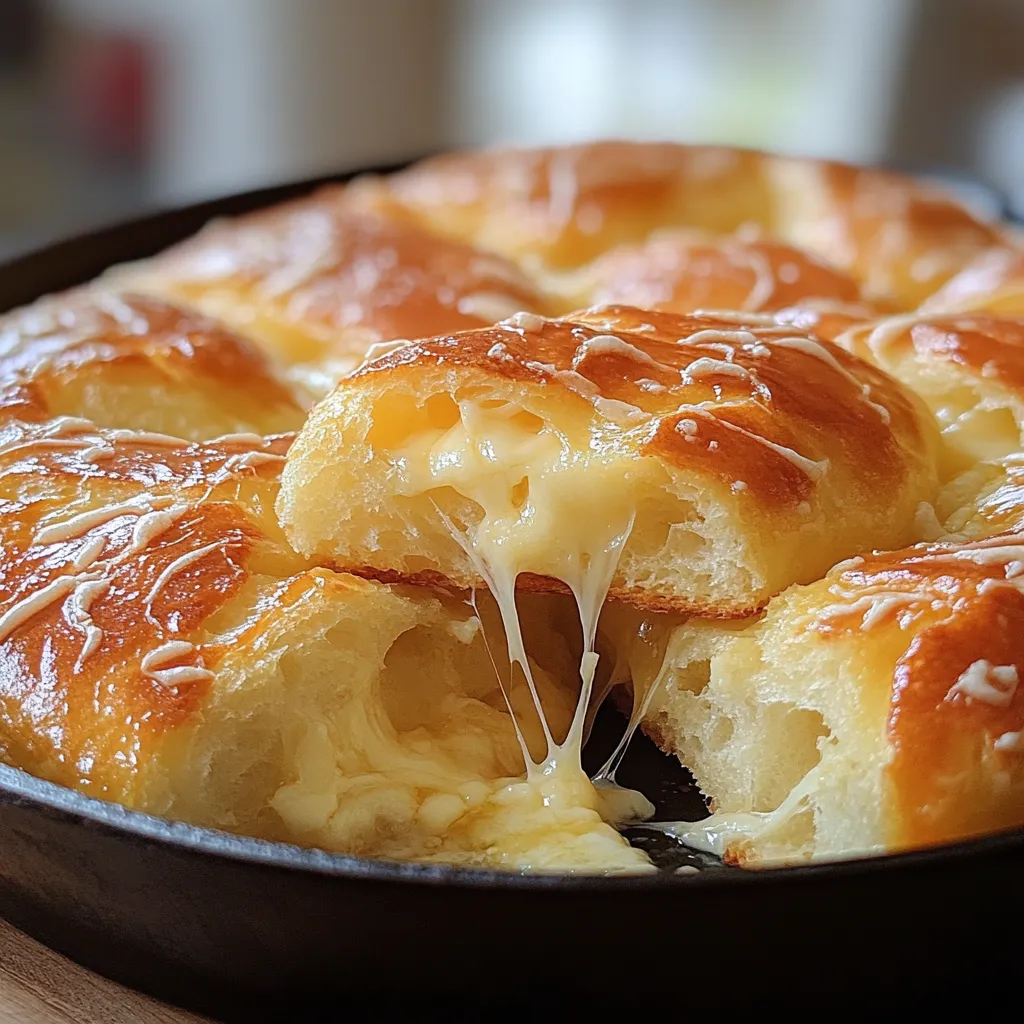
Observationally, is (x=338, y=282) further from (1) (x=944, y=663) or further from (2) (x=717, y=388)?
(1) (x=944, y=663)

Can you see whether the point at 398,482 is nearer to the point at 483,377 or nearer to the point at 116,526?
the point at 483,377

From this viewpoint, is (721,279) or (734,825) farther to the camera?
(721,279)

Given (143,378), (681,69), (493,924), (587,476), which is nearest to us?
(493,924)

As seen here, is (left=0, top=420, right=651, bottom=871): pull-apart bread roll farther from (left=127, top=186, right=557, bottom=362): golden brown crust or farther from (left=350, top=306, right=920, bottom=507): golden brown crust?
(left=127, top=186, right=557, bottom=362): golden brown crust

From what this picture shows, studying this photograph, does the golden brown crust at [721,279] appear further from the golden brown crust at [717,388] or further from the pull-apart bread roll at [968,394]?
the golden brown crust at [717,388]

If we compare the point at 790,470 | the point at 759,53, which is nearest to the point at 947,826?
the point at 790,470

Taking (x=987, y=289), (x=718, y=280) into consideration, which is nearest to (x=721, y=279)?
(x=718, y=280)

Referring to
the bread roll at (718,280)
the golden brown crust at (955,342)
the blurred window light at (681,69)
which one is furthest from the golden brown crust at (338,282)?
the blurred window light at (681,69)

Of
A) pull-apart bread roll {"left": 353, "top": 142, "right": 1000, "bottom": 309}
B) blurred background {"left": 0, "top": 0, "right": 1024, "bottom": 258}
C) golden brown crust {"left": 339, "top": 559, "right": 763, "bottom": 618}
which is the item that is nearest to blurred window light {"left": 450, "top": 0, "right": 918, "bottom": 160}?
blurred background {"left": 0, "top": 0, "right": 1024, "bottom": 258}
